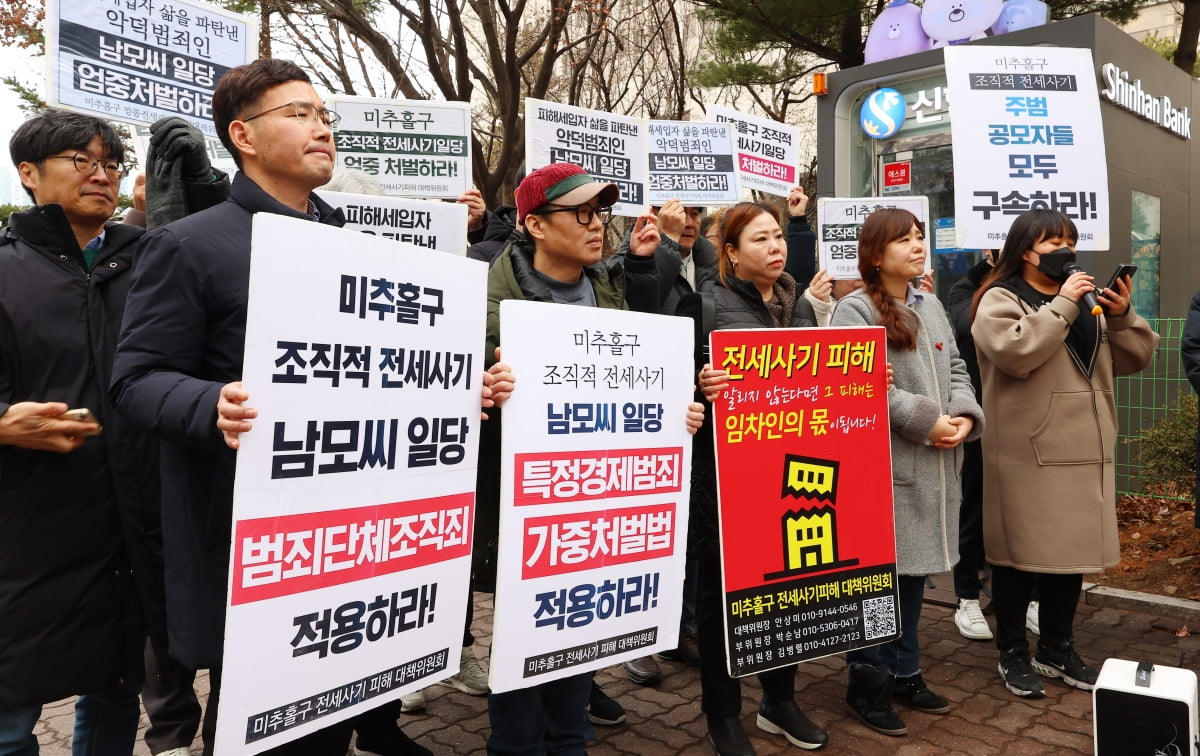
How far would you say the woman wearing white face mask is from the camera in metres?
3.93

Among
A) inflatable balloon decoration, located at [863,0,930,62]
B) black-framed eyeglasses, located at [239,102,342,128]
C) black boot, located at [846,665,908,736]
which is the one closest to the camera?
black-framed eyeglasses, located at [239,102,342,128]

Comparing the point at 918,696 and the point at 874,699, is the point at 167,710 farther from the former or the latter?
the point at 918,696

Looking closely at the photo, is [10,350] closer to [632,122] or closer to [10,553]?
[10,553]

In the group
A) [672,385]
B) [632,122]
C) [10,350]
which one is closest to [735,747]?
[672,385]

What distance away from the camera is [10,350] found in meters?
2.46

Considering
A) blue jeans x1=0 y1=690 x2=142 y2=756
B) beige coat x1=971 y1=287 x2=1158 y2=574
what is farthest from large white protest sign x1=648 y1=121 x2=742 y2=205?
blue jeans x1=0 y1=690 x2=142 y2=756

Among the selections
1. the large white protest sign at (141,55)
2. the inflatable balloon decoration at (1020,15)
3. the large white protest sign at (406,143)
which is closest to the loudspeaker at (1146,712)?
the large white protest sign at (406,143)

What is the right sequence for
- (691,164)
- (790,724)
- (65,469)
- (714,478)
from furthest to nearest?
(691,164), (790,724), (714,478), (65,469)

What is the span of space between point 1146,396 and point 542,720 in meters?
6.37

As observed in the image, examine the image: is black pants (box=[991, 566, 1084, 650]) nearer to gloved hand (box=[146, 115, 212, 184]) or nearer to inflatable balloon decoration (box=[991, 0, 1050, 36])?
gloved hand (box=[146, 115, 212, 184])

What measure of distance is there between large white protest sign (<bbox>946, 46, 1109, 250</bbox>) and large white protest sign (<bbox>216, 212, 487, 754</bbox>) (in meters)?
3.12

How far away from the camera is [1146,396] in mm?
7309

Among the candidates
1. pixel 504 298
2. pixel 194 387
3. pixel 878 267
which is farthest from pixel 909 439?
pixel 194 387

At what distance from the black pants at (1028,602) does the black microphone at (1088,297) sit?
3.78 feet
